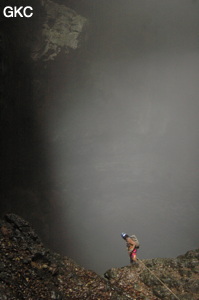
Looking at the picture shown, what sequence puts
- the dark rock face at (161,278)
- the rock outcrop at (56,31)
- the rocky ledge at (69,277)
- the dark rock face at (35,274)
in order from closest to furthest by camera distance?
the dark rock face at (35,274)
the rocky ledge at (69,277)
the dark rock face at (161,278)
the rock outcrop at (56,31)

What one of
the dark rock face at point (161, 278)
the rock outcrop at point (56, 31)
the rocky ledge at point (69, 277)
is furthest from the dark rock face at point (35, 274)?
the rock outcrop at point (56, 31)

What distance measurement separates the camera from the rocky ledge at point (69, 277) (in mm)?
3742

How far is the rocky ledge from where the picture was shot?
3.74 metres

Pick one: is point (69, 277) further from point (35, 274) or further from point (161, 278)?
point (161, 278)

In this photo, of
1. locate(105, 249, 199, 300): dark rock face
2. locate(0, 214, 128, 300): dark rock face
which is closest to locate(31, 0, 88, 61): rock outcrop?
A: locate(0, 214, 128, 300): dark rock face

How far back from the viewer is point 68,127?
13133 millimetres

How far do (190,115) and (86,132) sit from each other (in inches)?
271

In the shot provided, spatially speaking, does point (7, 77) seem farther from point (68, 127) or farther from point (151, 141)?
point (151, 141)

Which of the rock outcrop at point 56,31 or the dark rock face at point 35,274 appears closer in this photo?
the dark rock face at point 35,274

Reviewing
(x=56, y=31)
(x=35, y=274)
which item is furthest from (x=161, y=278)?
(x=56, y=31)

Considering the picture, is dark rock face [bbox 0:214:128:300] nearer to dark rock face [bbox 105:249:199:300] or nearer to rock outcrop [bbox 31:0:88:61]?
dark rock face [bbox 105:249:199:300]

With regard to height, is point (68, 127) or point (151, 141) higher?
point (68, 127)

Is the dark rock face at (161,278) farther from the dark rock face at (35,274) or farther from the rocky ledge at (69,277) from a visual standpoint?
the dark rock face at (35,274)

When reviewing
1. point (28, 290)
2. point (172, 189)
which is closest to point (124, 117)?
point (172, 189)
